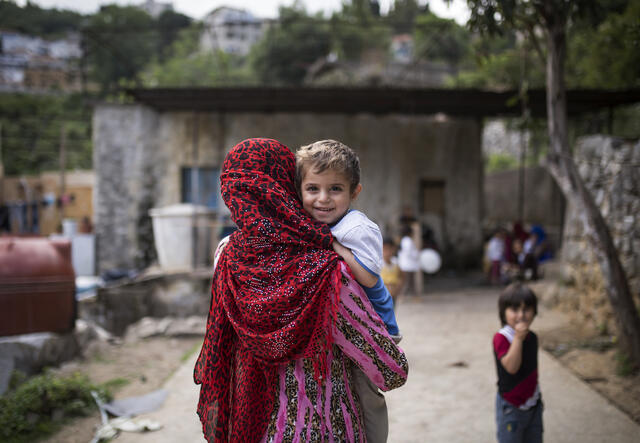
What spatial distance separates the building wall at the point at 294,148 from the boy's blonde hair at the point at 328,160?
921 centimetres

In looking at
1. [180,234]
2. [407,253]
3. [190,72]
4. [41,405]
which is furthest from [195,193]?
[190,72]

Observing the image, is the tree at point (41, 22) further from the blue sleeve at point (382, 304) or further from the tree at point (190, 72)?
the blue sleeve at point (382, 304)

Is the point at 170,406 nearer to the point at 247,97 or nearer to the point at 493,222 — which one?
the point at 247,97

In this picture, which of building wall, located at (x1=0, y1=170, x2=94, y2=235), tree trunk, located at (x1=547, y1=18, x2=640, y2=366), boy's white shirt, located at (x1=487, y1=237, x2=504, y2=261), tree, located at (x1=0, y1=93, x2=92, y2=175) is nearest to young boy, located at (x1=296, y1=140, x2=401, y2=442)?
tree trunk, located at (x1=547, y1=18, x2=640, y2=366)

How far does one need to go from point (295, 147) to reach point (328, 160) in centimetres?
978

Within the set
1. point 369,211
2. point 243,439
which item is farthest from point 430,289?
point 243,439

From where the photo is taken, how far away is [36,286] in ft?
17.1

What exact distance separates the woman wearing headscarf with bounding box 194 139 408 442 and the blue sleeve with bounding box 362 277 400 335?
0.05 m

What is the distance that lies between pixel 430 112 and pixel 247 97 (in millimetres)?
3866

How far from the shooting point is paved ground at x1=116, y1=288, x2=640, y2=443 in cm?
337

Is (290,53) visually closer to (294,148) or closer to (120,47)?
(120,47)

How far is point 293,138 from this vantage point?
439 inches

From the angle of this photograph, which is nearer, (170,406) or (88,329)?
(170,406)

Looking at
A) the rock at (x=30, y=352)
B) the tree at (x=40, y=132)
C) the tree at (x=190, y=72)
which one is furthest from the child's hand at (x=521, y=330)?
the tree at (x=40, y=132)
